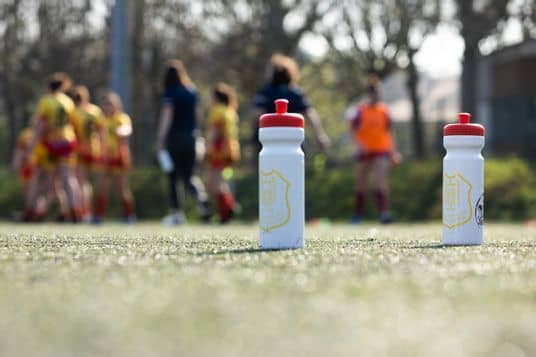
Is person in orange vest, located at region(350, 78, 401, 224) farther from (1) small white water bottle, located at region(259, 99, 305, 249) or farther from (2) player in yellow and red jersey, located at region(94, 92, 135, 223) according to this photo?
(1) small white water bottle, located at region(259, 99, 305, 249)

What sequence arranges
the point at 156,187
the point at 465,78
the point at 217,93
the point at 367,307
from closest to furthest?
the point at 367,307
the point at 217,93
the point at 156,187
the point at 465,78

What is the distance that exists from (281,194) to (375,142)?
822cm

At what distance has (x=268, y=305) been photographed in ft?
7.58

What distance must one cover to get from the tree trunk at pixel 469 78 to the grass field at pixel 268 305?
62.5 ft

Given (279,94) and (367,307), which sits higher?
(279,94)

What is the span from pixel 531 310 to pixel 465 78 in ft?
68.3

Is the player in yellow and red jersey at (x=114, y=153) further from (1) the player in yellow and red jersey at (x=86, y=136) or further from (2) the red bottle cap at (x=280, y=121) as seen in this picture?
(2) the red bottle cap at (x=280, y=121)

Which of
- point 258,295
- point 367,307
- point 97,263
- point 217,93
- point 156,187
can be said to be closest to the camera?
point 367,307

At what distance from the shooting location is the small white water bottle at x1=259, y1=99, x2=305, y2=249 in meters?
4.24

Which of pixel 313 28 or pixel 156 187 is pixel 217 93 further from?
pixel 313 28

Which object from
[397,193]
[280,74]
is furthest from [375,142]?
[397,193]

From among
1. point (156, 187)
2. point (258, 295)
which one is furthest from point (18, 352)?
point (156, 187)

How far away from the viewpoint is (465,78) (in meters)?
22.5

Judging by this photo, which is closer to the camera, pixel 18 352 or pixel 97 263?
pixel 18 352
